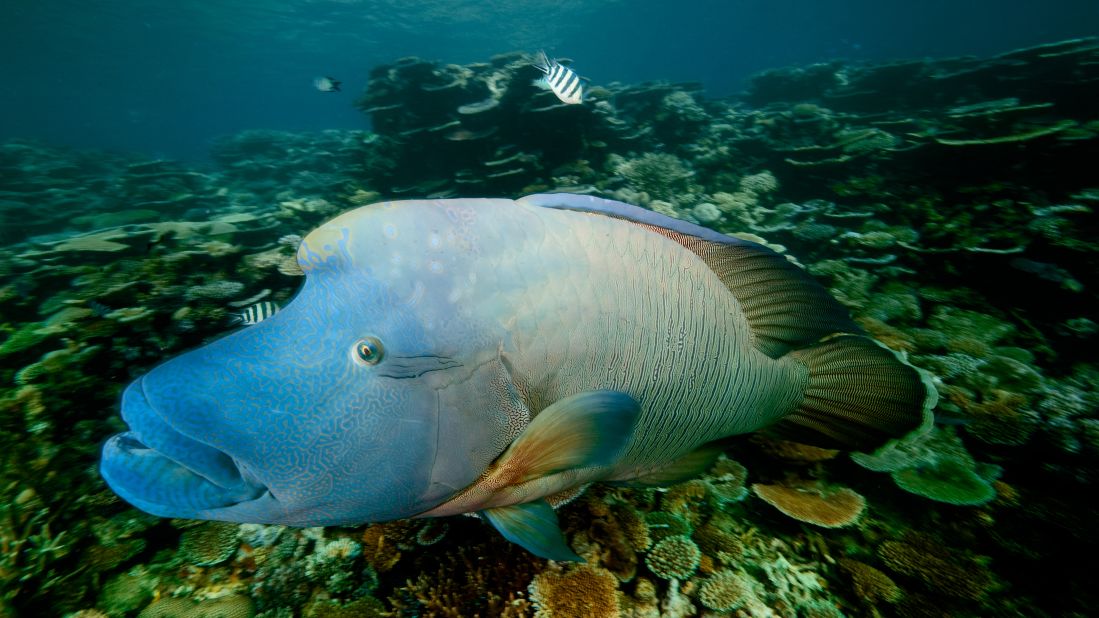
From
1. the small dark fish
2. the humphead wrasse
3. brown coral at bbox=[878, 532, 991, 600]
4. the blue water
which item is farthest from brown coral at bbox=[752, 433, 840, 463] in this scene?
the blue water

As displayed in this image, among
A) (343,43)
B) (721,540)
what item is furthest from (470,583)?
(343,43)

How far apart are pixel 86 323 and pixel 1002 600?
4538 millimetres

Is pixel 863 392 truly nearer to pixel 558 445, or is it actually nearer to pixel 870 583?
pixel 870 583

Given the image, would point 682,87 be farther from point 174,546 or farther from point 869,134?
point 174,546

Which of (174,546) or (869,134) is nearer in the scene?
(174,546)

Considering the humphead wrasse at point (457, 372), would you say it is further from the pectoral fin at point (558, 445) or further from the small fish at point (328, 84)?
the small fish at point (328, 84)

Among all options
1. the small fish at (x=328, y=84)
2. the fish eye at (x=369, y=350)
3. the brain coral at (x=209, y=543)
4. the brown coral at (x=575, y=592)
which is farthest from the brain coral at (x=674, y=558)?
the small fish at (x=328, y=84)

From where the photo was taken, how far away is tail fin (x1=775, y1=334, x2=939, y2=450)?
4.70 ft

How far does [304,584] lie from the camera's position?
1532 mm

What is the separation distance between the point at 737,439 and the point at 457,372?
3.72 feet

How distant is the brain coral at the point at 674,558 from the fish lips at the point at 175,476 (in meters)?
1.33

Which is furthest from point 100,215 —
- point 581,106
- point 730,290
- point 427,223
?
point 730,290

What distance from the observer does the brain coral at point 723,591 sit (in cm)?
144

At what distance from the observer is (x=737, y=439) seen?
1.54 meters
